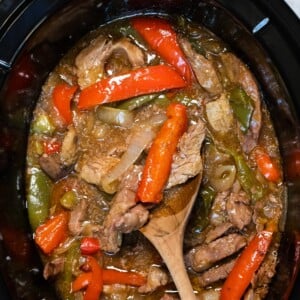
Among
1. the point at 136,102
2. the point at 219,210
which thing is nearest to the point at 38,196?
the point at 136,102

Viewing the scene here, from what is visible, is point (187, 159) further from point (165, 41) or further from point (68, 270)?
point (68, 270)

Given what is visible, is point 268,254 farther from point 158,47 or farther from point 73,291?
point 158,47

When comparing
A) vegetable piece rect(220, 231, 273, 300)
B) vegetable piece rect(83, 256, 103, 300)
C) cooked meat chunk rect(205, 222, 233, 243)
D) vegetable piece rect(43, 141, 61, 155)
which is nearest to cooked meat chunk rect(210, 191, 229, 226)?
cooked meat chunk rect(205, 222, 233, 243)

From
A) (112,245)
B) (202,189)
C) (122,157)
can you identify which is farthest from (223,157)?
(112,245)

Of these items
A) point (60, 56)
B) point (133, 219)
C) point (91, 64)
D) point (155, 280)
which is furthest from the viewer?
point (60, 56)

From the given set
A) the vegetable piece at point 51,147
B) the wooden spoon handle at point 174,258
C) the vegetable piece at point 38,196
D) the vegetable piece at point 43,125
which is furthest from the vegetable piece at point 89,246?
the vegetable piece at point 43,125

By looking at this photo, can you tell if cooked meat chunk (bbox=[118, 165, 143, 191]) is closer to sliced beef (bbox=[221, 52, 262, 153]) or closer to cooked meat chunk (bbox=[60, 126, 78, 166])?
cooked meat chunk (bbox=[60, 126, 78, 166])
